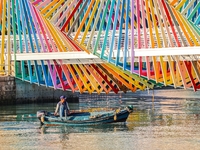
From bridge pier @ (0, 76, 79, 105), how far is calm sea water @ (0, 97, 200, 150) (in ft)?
15.1

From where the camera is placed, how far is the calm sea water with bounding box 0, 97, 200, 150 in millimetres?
45406

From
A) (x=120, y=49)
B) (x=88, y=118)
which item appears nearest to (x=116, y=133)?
(x=88, y=118)

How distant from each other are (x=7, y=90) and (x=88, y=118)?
60.2 feet

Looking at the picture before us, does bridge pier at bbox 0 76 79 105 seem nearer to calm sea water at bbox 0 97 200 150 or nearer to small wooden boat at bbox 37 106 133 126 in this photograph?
calm sea water at bbox 0 97 200 150

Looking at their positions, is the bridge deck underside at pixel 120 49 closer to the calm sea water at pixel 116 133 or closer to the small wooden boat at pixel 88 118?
the calm sea water at pixel 116 133

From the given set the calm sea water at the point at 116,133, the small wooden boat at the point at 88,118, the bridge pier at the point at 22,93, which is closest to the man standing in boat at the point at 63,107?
the small wooden boat at the point at 88,118

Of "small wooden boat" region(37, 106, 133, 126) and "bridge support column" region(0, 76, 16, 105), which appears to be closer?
"small wooden boat" region(37, 106, 133, 126)

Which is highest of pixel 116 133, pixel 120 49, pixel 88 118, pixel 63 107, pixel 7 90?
pixel 120 49

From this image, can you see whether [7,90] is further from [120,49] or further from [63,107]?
[63,107]

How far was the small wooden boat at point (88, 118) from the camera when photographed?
53.5 meters

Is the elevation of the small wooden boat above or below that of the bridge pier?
below

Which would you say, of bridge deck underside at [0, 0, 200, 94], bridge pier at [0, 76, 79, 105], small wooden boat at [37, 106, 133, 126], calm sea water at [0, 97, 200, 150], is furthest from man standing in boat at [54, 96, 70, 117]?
bridge pier at [0, 76, 79, 105]

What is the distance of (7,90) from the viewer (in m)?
70.9

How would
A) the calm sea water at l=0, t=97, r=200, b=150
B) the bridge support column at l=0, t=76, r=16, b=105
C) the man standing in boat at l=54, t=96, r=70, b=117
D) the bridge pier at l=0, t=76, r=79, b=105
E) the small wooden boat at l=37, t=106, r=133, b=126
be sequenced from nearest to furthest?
the calm sea water at l=0, t=97, r=200, b=150 < the small wooden boat at l=37, t=106, r=133, b=126 < the man standing in boat at l=54, t=96, r=70, b=117 < the bridge support column at l=0, t=76, r=16, b=105 < the bridge pier at l=0, t=76, r=79, b=105
